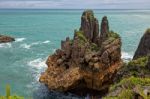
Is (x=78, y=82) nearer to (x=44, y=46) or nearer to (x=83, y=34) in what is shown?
(x=83, y=34)

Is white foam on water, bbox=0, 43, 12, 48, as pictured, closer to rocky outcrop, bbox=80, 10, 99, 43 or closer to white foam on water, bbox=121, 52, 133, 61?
white foam on water, bbox=121, 52, 133, 61

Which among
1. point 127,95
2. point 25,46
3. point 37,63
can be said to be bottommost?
point 25,46

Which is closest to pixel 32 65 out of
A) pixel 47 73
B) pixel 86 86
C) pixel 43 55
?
pixel 43 55

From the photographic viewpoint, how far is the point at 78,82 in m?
53.6

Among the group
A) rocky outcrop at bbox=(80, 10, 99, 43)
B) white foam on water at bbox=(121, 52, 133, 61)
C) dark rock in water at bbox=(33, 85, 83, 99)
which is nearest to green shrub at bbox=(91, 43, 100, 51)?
rocky outcrop at bbox=(80, 10, 99, 43)

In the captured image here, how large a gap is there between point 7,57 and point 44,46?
17899 millimetres

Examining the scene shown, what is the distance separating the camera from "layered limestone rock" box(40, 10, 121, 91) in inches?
2068

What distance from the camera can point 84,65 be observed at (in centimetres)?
5359

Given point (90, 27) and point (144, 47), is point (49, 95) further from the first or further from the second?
point (144, 47)

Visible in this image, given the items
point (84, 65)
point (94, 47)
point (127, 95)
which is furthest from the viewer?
point (94, 47)

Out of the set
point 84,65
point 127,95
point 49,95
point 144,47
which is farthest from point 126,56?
point 127,95

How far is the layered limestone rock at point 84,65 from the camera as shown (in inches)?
2068

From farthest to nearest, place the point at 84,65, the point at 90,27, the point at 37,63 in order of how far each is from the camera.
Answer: the point at 37,63 < the point at 90,27 < the point at 84,65

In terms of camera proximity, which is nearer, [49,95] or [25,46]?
[49,95]
